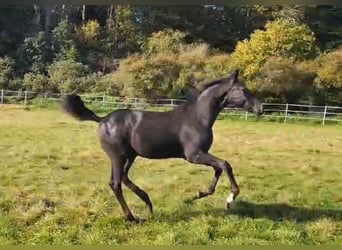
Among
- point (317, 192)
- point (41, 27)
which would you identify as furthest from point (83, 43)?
point (317, 192)

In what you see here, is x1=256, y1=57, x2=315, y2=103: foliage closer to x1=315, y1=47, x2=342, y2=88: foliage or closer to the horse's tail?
x1=315, y1=47, x2=342, y2=88: foliage

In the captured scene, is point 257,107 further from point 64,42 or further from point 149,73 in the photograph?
point 64,42

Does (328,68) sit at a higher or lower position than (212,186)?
higher

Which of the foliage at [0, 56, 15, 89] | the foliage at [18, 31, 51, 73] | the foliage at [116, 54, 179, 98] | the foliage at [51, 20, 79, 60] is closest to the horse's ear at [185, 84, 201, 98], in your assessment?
the foliage at [116, 54, 179, 98]

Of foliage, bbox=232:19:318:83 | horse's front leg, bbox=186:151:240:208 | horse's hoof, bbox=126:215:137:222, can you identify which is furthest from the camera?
foliage, bbox=232:19:318:83

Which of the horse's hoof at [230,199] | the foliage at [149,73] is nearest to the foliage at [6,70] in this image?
the foliage at [149,73]

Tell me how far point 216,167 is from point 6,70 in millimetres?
997

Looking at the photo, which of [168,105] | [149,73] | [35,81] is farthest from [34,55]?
[168,105]

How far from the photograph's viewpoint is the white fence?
7.23 ft

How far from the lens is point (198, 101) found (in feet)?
6.79

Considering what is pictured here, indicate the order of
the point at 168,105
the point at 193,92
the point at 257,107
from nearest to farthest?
the point at 257,107 < the point at 193,92 < the point at 168,105

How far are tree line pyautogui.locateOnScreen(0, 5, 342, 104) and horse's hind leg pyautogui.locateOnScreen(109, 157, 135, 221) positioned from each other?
0.34 meters

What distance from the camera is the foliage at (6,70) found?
2.23 meters

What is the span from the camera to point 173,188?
2205 millimetres
